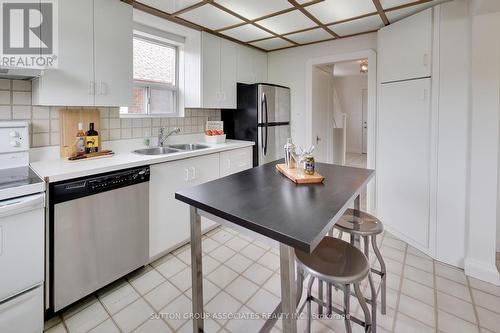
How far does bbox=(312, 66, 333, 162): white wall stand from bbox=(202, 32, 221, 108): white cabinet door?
57.1 inches

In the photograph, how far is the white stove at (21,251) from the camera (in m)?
1.32

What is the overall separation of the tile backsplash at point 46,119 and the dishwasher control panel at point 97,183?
68 centimetres

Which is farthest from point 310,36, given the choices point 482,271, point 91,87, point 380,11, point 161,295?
point 161,295

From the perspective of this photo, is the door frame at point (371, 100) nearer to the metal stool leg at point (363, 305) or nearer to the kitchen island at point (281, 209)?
the kitchen island at point (281, 209)

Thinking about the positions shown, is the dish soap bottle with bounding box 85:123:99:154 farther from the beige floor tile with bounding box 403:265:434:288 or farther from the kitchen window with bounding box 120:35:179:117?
the beige floor tile with bounding box 403:265:434:288

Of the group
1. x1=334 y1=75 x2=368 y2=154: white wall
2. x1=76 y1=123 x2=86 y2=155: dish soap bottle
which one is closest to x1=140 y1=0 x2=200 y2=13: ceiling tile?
x1=76 y1=123 x2=86 y2=155: dish soap bottle

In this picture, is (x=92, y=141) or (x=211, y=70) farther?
(x=211, y=70)

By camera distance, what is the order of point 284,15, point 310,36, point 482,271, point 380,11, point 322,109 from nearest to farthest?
1. point 482,271
2. point 380,11
3. point 284,15
4. point 310,36
5. point 322,109

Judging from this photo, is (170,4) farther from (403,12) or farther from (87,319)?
(87,319)

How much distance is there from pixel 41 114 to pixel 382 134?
325cm

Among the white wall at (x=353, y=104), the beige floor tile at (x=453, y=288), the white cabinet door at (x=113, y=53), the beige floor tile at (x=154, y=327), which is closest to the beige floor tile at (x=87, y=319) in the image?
the beige floor tile at (x=154, y=327)

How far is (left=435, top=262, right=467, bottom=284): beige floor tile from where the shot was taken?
2.05 metres

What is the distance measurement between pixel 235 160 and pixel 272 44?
178cm

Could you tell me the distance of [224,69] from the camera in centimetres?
327
